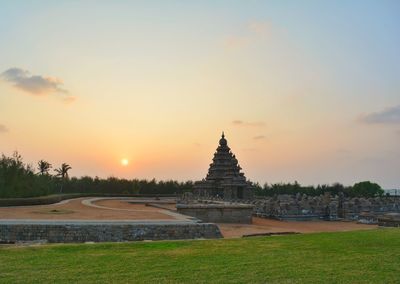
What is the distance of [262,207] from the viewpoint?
119ft

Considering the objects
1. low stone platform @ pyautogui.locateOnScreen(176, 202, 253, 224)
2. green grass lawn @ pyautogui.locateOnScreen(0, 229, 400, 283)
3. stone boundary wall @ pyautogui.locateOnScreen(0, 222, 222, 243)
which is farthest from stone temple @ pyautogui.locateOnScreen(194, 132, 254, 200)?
green grass lawn @ pyautogui.locateOnScreen(0, 229, 400, 283)

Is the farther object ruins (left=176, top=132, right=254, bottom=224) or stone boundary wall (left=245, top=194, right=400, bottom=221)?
ruins (left=176, top=132, right=254, bottom=224)

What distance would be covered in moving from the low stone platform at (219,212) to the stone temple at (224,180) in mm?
17738

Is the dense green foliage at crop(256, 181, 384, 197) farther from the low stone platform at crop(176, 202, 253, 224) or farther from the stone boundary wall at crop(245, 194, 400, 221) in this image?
the low stone platform at crop(176, 202, 253, 224)

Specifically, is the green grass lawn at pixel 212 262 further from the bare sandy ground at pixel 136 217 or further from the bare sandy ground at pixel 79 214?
the bare sandy ground at pixel 79 214

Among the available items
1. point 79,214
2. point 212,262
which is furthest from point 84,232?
point 212,262

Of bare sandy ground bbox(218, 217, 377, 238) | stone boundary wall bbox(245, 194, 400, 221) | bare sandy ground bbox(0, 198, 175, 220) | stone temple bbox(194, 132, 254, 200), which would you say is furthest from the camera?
stone temple bbox(194, 132, 254, 200)

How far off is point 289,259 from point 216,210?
17.5m

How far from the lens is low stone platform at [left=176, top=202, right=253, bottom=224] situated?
91.8ft

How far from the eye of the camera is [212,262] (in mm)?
10336

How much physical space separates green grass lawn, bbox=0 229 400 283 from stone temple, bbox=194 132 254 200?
32.9m

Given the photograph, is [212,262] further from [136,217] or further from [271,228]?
[271,228]

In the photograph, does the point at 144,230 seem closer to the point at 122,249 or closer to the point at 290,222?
the point at 122,249

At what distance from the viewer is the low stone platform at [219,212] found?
27969 millimetres
